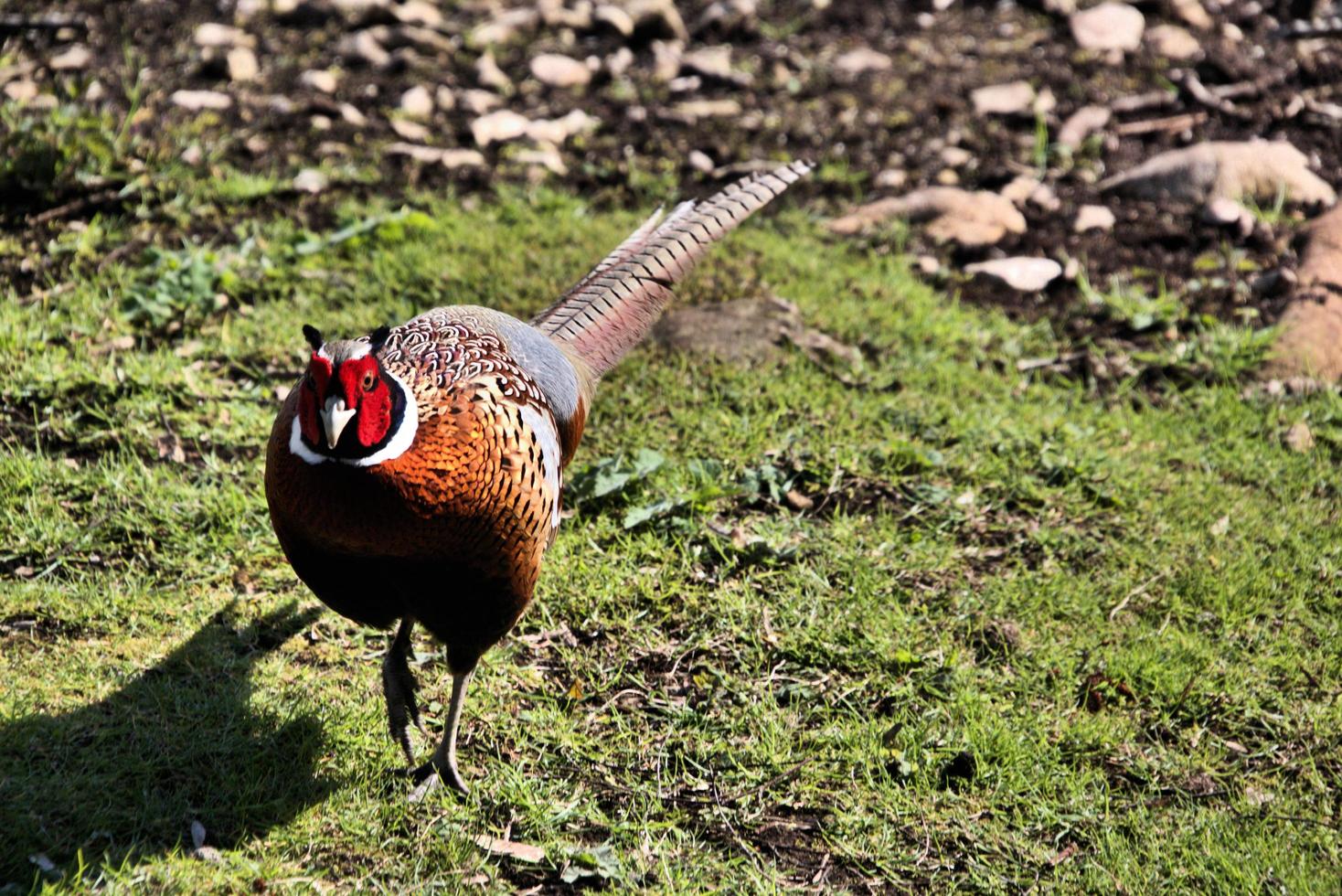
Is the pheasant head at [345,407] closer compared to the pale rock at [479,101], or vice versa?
the pheasant head at [345,407]

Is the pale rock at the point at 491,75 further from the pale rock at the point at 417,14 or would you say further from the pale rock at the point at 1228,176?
the pale rock at the point at 1228,176

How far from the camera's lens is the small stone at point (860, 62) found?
6.53 meters

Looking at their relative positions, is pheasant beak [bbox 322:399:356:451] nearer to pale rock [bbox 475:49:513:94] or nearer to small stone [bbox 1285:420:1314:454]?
small stone [bbox 1285:420:1314:454]

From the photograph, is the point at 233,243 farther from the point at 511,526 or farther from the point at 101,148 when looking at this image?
the point at 511,526

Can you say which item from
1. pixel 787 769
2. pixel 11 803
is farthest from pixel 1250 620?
pixel 11 803

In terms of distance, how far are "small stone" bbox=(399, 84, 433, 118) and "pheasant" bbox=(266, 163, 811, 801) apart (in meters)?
2.96

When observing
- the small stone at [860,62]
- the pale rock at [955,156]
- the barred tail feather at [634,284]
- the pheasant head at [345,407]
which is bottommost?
the pale rock at [955,156]

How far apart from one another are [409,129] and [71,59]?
5.23 feet

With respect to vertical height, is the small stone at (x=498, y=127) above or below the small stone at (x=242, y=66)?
below

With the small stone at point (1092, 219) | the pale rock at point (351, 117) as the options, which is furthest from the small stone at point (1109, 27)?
the pale rock at point (351, 117)

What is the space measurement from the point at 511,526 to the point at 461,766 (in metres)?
0.72

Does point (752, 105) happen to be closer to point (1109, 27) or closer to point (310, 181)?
point (1109, 27)

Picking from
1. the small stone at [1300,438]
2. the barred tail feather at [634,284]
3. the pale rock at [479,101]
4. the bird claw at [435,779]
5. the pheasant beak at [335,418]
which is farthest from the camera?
the pale rock at [479,101]

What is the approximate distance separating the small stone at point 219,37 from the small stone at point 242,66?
0.11 meters
